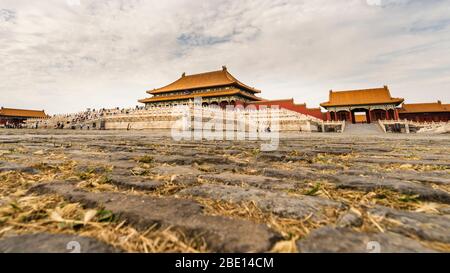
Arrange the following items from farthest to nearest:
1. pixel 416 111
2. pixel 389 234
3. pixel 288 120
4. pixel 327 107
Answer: pixel 416 111 < pixel 327 107 < pixel 288 120 < pixel 389 234

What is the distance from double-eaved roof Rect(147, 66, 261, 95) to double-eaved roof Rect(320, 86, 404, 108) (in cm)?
1173

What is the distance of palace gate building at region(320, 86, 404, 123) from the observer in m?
27.0

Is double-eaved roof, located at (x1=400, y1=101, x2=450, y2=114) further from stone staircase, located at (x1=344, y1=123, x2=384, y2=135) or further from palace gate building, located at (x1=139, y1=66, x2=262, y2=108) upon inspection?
palace gate building, located at (x1=139, y1=66, x2=262, y2=108)

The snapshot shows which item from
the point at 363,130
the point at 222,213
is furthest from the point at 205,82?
the point at 222,213

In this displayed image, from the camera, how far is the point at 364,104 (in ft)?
89.7

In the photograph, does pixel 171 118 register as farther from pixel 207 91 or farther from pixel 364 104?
pixel 364 104

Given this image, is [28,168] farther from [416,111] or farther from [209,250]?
[416,111]

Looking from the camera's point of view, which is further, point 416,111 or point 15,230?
point 416,111

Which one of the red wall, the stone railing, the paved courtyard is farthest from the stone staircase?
the paved courtyard

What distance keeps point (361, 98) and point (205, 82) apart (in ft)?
68.5
